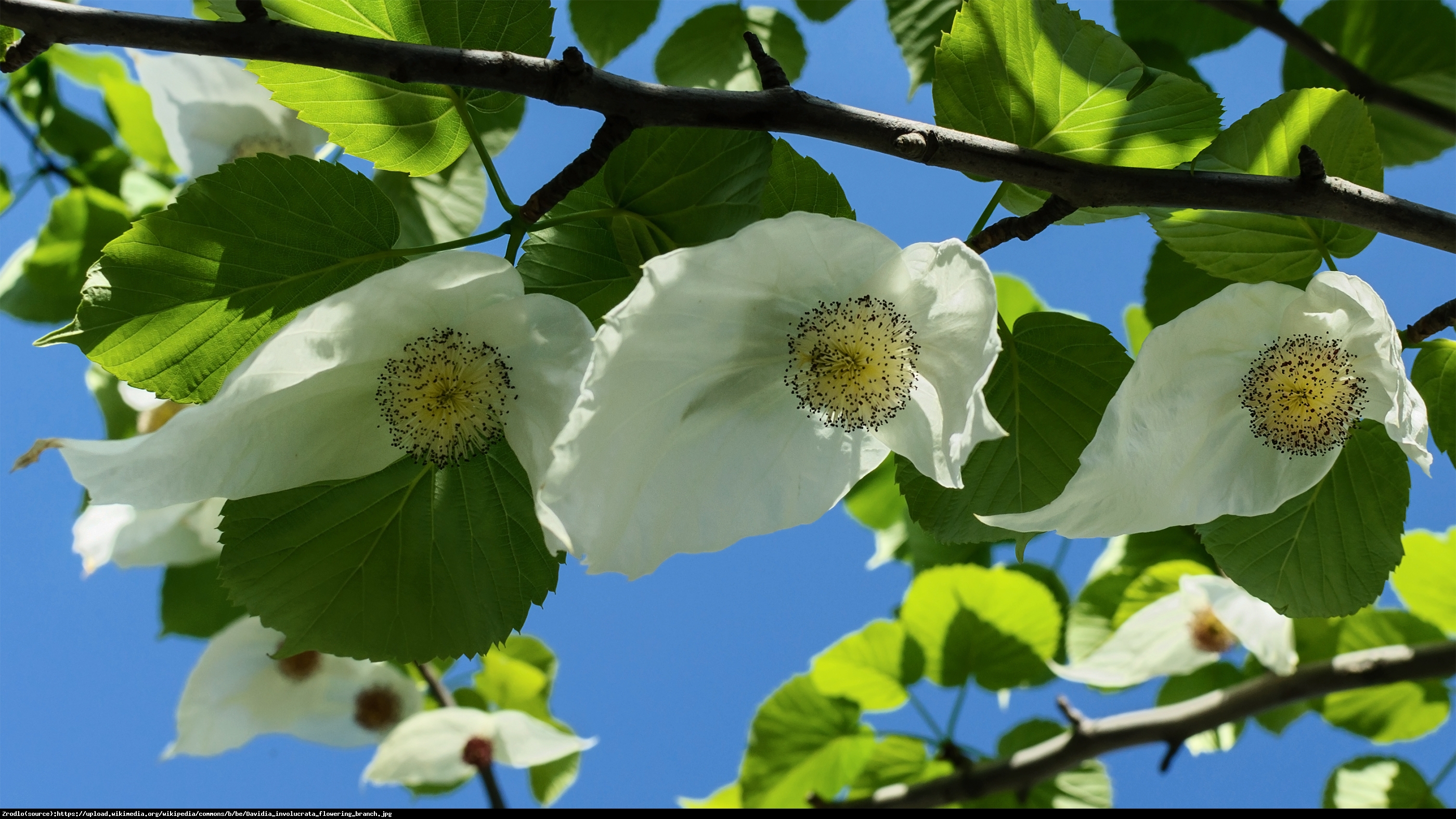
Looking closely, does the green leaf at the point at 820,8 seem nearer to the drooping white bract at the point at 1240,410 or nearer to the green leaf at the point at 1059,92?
the green leaf at the point at 1059,92

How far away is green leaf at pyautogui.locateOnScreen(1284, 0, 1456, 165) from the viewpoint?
112 centimetres

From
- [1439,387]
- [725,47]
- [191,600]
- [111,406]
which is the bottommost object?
[1439,387]

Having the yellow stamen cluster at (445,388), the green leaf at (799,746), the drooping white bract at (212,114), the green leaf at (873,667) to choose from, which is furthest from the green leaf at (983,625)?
the drooping white bract at (212,114)

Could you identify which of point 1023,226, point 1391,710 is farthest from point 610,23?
point 1391,710

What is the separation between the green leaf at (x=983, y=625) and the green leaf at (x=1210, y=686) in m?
0.19

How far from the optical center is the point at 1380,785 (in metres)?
1.25

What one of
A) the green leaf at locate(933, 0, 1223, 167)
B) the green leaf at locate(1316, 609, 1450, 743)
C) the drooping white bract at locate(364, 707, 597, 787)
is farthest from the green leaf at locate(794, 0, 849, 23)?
the green leaf at locate(1316, 609, 1450, 743)

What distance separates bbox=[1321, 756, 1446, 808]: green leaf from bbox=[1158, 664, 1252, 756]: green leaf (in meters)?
0.14

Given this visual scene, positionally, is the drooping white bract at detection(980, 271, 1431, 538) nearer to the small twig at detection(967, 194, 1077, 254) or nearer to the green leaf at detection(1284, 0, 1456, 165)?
the small twig at detection(967, 194, 1077, 254)

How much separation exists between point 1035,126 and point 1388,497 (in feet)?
1.15

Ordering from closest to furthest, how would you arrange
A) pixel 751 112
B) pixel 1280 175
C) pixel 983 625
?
pixel 751 112
pixel 1280 175
pixel 983 625

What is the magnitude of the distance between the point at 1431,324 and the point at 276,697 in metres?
1.39

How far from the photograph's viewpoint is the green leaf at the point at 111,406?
1270mm

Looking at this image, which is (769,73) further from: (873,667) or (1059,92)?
(873,667)
